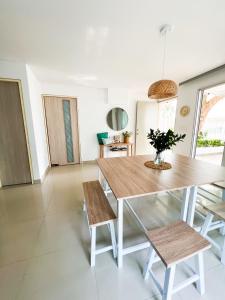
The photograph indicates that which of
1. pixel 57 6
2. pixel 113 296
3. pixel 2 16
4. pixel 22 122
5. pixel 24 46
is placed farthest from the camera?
pixel 22 122

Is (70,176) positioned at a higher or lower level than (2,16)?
lower

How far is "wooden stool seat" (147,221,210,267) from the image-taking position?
2.79ft

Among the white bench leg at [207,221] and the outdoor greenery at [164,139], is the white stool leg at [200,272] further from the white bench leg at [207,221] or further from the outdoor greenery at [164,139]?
the outdoor greenery at [164,139]

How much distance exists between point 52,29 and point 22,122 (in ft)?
5.71

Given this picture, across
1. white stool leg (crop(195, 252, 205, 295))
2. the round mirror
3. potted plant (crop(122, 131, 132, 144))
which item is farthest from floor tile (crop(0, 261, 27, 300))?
the round mirror

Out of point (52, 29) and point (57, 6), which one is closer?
point (57, 6)

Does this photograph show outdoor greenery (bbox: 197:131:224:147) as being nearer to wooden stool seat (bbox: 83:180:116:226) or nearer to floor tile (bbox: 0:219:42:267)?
wooden stool seat (bbox: 83:180:116:226)

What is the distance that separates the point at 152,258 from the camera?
44.3 inches

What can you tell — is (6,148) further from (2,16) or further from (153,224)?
(153,224)

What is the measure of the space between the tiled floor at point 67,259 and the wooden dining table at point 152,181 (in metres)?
0.19

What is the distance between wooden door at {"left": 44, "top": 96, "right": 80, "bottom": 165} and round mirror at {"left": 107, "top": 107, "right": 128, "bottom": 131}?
1.12m

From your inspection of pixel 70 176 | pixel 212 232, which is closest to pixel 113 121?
pixel 70 176

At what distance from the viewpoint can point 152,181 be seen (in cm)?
134

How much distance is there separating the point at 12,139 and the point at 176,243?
10.3ft
